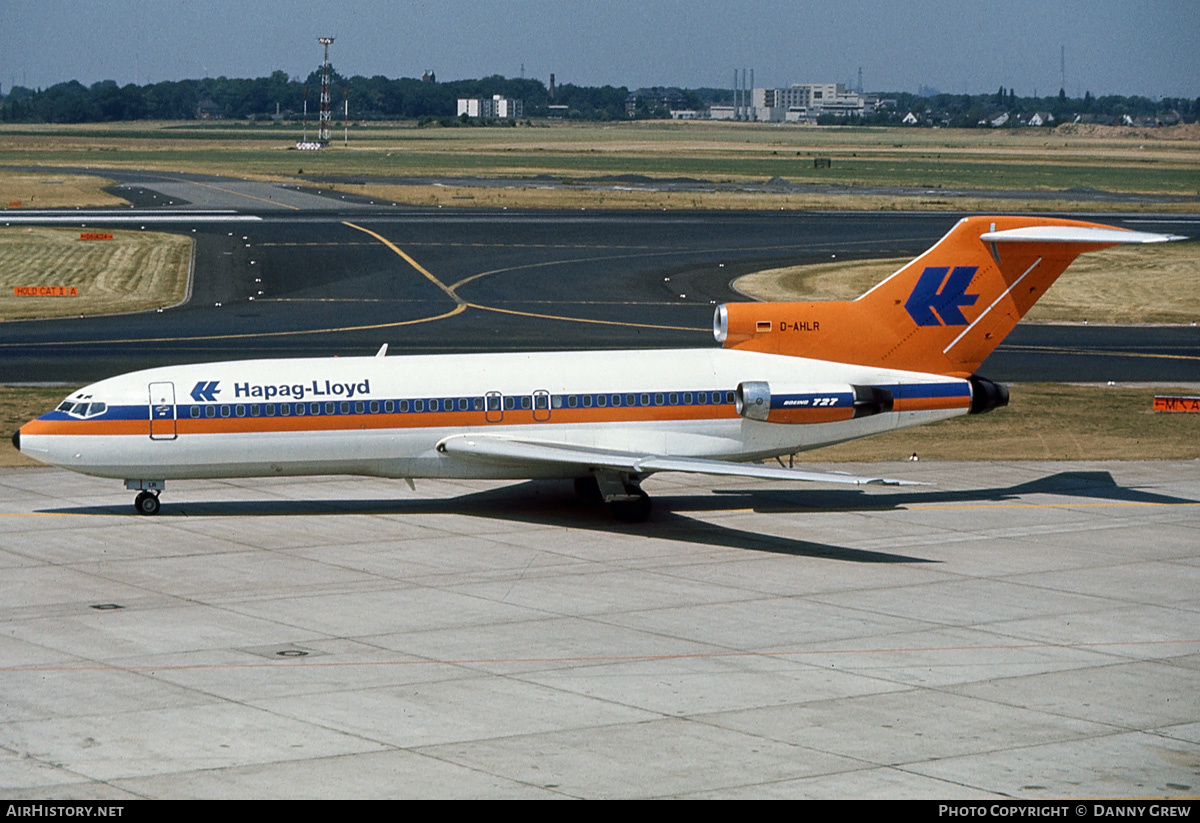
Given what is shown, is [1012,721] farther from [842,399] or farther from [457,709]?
[842,399]

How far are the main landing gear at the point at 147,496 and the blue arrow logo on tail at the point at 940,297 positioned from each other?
1681 centimetres

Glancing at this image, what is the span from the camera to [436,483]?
35188mm

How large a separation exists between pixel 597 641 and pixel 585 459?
7.65 meters

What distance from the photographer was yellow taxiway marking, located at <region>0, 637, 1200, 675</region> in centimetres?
2086

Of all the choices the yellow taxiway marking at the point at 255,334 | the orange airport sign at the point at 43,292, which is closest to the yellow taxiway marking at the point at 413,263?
the yellow taxiway marking at the point at 255,334

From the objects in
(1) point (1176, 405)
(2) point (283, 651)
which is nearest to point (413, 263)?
(1) point (1176, 405)

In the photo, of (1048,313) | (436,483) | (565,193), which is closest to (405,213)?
(565,193)

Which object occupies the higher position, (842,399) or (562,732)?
(842,399)

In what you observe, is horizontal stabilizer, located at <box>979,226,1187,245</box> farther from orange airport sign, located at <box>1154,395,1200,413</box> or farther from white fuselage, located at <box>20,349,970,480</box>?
orange airport sign, located at <box>1154,395,1200,413</box>

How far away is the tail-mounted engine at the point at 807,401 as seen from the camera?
3131 centimetres

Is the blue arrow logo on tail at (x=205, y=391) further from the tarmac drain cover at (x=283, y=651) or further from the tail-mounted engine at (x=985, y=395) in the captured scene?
the tail-mounted engine at (x=985, y=395)

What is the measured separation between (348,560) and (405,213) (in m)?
75.6

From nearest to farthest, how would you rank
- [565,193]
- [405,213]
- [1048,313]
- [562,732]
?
[562,732]
[1048,313]
[405,213]
[565,193]
